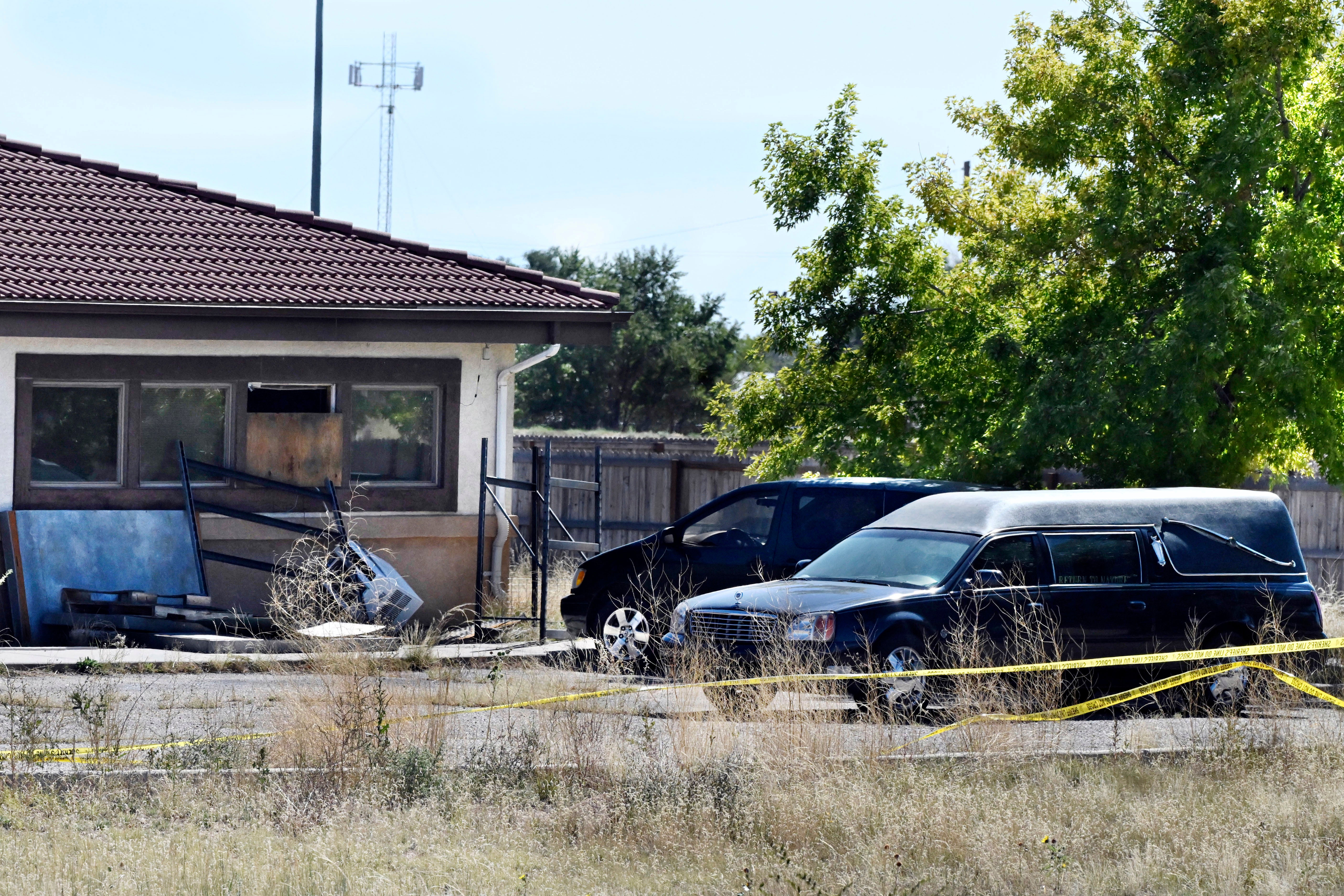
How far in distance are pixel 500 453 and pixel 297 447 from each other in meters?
2.04

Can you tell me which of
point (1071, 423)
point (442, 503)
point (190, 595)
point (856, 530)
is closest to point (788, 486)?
point (856, 530)

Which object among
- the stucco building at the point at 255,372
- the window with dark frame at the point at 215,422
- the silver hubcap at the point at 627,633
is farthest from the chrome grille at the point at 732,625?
the window with dark frame at the point at 215,422

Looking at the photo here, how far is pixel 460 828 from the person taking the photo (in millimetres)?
6703

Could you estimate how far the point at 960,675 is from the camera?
28.8 feet

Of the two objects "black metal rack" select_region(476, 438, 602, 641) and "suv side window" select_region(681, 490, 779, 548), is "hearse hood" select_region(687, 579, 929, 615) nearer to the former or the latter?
"suv side window" select_region(681, 490, 779, 548)

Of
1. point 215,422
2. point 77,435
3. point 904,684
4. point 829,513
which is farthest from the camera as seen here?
point 215,422

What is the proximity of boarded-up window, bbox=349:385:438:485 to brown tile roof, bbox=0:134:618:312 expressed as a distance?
109 cm

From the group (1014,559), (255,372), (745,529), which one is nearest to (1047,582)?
(1014,559)

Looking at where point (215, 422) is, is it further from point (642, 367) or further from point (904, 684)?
point (642, 367)

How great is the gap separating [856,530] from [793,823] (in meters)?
5.84

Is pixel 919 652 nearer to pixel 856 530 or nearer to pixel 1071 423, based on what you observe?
pixel 856 530

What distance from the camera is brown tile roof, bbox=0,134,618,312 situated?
14016 mm

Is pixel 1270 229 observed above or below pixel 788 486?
above

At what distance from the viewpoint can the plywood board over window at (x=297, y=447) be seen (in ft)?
47.8
